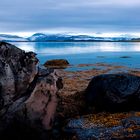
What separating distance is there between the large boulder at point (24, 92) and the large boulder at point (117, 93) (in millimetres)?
2959

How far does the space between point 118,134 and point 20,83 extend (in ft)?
13.5

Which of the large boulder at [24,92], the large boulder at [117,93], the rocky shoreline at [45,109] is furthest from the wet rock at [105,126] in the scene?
the large boulder at [24,92]

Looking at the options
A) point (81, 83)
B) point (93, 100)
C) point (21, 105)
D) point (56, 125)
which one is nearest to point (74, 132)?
point (56, 125)

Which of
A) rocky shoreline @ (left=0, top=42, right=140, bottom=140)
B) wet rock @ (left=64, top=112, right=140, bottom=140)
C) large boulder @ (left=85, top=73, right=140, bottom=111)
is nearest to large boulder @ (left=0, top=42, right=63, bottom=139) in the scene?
rocky shoreline @ (left=0, top=42, right=140, bottom=140)

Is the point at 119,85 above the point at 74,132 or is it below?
above

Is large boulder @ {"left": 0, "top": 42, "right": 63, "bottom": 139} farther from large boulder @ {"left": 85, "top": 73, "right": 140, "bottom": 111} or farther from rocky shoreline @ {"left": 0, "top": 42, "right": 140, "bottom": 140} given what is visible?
large boulder @ {"left": 85, "top": 73, "right": 140, "bottom": 111}

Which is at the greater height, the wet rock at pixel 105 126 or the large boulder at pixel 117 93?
the large boulder at pixel 117 93

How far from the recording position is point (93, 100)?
19.0 metres

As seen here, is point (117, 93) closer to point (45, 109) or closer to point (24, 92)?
point (45, 109)

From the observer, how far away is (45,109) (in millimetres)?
15094

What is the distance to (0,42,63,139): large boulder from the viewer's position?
1452 centimetres

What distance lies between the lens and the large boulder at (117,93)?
18.0 metres

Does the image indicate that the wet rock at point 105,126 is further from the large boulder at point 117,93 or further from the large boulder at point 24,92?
the large boulder at point 24,92

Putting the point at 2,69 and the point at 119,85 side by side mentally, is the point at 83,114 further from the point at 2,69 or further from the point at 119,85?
the point at 2,69
